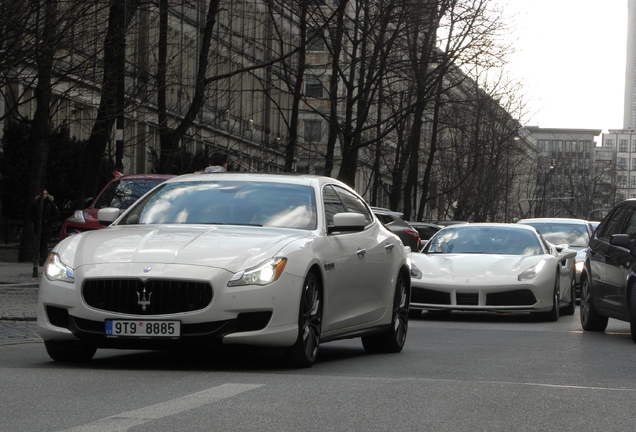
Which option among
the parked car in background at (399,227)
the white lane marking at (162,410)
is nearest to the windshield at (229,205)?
the white lane marking at (162,410)

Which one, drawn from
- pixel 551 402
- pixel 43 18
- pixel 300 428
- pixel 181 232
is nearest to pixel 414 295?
pixel 43 18

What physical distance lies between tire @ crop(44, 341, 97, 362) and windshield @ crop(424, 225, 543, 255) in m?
10.5

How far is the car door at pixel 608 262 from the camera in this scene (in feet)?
49.5

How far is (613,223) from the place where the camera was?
16141mm

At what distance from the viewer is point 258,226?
10477mm

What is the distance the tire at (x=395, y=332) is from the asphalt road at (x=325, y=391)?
150 mm

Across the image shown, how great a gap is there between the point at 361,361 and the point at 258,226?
155 cm

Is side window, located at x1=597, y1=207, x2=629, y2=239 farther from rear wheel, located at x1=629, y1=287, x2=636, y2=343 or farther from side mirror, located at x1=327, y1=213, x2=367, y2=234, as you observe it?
side mirror, located at x1=327, y1=213, x2=367, y2=234

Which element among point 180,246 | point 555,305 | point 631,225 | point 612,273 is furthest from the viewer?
point 555,305

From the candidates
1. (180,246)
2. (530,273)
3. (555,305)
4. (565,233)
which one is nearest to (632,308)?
(530,273)

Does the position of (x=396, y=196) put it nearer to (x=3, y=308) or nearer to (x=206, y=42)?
(x=206, y=42)

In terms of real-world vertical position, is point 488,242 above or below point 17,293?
above

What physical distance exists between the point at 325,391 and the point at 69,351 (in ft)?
8.41

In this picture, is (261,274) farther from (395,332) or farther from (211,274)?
(395,332)
